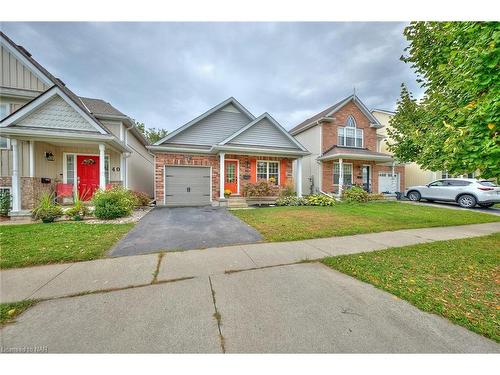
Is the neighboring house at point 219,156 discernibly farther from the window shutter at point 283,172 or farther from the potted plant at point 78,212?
the potted plant at point 78,212

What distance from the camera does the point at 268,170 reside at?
12977 millimetres

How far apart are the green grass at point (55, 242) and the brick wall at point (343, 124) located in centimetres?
1447

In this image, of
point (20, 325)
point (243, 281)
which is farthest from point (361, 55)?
point (20, 325)

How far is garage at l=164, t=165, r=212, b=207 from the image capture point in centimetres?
1144

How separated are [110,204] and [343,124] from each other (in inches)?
642

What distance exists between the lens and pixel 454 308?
2.37m

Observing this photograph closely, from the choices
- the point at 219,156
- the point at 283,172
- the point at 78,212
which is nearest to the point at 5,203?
the point at 78,212

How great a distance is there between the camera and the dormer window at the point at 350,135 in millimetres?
15883

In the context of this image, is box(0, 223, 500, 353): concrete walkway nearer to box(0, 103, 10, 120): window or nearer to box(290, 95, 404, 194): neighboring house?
box(0, 103, 10, 120): window

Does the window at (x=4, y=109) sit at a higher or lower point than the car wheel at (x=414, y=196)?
higher

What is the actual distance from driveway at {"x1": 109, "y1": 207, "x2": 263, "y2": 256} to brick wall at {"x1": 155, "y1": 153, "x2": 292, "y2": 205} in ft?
14.7

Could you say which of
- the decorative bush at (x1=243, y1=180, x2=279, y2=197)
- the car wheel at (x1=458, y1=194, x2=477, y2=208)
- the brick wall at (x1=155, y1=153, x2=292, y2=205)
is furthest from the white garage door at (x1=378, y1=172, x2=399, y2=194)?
the decorative bush at (x1=243, y1=180, x2=279, y2=197)

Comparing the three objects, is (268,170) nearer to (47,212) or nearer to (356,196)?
(356,196)

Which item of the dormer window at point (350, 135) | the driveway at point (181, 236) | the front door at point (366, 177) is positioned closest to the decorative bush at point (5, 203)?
the driveway at point (181, 236)
